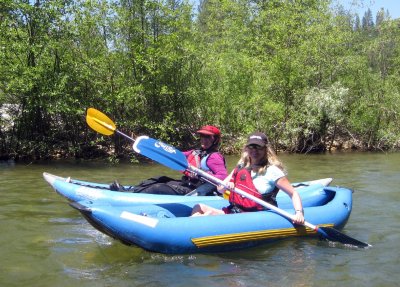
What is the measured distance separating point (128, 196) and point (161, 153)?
1.94 feet

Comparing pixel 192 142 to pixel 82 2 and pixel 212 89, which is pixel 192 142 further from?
pixel 82 2

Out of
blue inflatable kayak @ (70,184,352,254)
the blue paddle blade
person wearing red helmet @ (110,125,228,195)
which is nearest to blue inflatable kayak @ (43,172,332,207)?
person wearing red helmet @ (110,125,228,195)

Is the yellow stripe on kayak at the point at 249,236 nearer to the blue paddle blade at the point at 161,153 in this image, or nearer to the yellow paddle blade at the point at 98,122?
the blue paddle blade at the point at 161,153

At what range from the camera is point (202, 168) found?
5.47 meters

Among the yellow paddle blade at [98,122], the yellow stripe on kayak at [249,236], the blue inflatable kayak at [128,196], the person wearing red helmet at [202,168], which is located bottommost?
the yellow stripe on kayak at [249,236]

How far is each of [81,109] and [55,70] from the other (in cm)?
97

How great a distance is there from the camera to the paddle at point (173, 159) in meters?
4.49

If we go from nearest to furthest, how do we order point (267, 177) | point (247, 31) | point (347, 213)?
point (267, 177), point (347, 213), point (247, 31)

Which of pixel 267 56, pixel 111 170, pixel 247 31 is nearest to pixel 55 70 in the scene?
pixel 111 170

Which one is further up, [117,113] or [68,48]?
[68,48]

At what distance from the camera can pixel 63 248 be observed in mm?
4484

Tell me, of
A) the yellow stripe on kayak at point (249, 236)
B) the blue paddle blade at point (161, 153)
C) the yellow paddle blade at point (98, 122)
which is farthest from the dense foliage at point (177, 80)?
the yellow stripe on kayak at point (249, 236)

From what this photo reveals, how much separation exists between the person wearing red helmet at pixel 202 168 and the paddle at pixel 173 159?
8.0 inches

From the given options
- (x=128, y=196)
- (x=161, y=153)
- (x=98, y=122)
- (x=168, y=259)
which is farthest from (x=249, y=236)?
(x=98, y=122)
